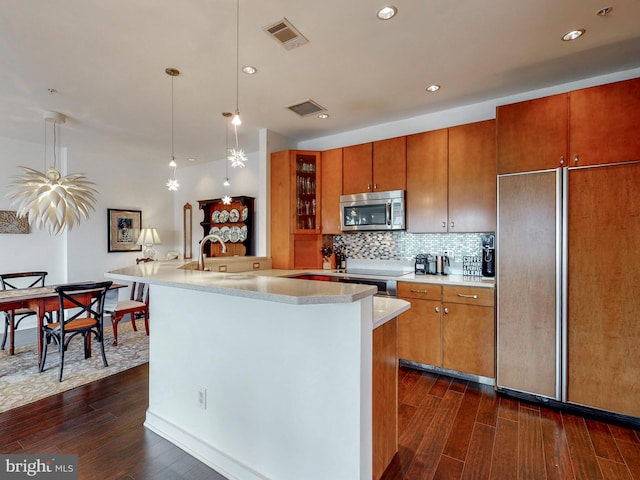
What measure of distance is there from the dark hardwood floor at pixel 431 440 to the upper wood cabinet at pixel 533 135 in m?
2.00

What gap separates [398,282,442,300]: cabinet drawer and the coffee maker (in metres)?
0.57

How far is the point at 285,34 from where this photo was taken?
216cm

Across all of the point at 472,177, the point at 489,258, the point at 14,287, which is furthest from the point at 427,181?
the point at 14,287

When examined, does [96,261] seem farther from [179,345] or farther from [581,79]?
[581,79]

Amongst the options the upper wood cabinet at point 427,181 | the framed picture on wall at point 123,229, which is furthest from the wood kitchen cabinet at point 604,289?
the framed picture on wall at point 123,229

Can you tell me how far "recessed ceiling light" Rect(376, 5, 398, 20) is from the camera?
1.91 meters

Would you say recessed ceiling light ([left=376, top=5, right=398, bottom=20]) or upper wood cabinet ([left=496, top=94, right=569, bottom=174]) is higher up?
recessed ceiling light ([left=376, top=5, right=398, bottom=20])

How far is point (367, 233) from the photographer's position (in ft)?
13.5

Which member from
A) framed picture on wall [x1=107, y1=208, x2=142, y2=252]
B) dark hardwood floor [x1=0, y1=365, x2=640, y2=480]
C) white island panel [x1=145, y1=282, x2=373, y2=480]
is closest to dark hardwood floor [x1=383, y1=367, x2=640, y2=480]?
dark hardwood floor [x1=0, y1=365, x2=640, y2=480]

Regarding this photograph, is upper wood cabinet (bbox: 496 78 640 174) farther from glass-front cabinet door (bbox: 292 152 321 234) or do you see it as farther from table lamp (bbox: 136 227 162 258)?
table lamp (bbox: 136 227 162 258)

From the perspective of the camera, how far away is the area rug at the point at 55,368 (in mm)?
2703

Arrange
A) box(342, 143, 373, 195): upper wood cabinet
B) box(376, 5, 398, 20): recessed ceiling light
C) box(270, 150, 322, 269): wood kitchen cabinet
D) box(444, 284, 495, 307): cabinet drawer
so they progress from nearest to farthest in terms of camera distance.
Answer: box(376, 5, 398, 20): recessed ceiling light
box(444, 284, 495, 307): cabinet drawer
box(342, 143, 373, 195): upper wood cabinet
box(270, 150, 322, 269): wood kitchen cabinet

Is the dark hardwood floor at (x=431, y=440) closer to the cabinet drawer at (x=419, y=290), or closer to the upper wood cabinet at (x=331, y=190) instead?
the cabinet drawer at (x=419, y=290)

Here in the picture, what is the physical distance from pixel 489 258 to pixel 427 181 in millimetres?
1034
